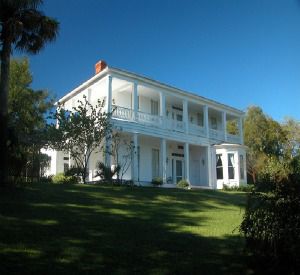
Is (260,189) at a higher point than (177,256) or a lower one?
higher

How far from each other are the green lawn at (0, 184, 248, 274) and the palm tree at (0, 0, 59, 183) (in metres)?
2.30

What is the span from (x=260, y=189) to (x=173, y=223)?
4225 millimetres

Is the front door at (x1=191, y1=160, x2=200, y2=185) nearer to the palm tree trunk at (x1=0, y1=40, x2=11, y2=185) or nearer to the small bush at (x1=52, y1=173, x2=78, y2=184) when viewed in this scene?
the small bush at (x1=52, y1=173, x2=78, y2=184)

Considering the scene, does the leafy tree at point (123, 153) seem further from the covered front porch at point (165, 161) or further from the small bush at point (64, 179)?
the small bush at point (64, 179)

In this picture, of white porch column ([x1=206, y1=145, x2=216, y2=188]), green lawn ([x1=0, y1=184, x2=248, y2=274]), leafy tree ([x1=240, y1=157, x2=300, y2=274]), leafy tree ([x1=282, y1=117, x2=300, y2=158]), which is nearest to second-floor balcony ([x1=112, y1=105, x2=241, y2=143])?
white porch column ([x1=206, y1=145, x2=216, y2=188])

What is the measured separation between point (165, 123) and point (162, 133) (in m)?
0.84

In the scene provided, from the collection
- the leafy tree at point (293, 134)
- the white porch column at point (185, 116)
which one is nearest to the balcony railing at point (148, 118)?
the white porch column at point (185, 116)

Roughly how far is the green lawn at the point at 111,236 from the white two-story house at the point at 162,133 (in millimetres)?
9993

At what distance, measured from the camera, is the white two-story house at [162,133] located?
25.1 metres

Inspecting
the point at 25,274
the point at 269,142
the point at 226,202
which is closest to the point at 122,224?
the point at 25,274

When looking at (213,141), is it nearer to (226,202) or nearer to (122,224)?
(226,202)

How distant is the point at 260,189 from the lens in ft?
23.5

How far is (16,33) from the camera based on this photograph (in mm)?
16250

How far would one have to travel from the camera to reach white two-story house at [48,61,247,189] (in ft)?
82.4
